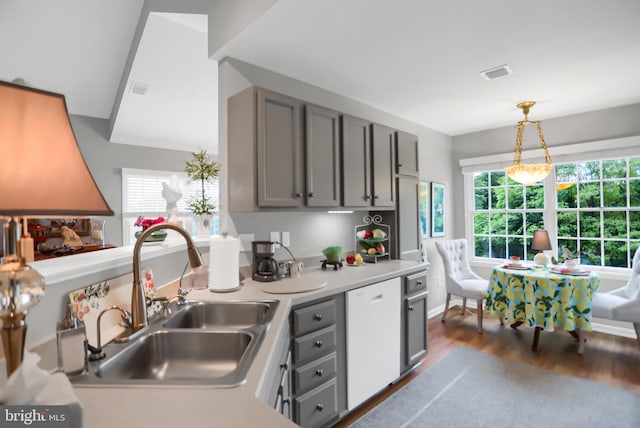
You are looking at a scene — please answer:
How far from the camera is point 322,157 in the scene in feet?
8.39

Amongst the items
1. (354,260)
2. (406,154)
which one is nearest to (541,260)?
(406,154)

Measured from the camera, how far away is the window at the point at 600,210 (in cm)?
381

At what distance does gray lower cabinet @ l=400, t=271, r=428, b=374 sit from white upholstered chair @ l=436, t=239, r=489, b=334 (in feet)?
4.15

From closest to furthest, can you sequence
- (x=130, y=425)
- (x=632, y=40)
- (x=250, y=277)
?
1. (x=130, y=425)
2. (x=632, y=40)
3. (x=250, y=277)

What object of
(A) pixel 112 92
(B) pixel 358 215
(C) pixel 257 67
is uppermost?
(A) pixel 112 92

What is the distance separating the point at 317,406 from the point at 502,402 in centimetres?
146

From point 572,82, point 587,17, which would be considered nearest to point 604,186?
point 572,82

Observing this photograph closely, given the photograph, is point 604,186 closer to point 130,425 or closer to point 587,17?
point 587,17

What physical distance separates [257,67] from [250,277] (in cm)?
160

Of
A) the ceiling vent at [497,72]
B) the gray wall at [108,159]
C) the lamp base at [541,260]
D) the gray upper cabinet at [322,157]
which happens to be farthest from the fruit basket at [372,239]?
the gray wall at [108,159]

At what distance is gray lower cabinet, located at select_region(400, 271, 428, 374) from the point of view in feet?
9.09

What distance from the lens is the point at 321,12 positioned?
193 centimetres

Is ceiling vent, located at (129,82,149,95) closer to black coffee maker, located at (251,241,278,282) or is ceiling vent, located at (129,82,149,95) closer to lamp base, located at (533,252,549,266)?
black coffee maker, located at (251,241,278,282)

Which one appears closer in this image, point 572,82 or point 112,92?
point 572,82
